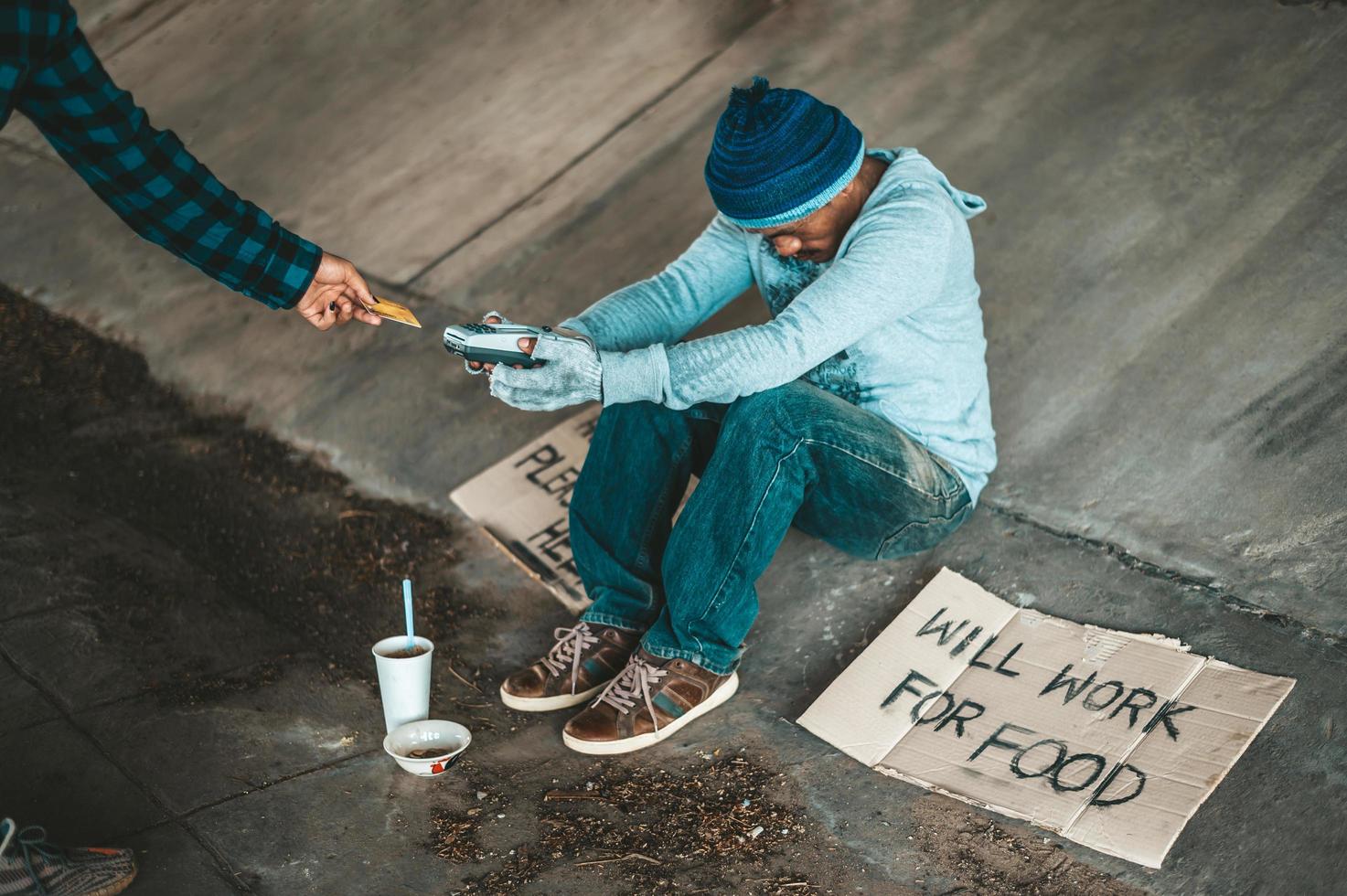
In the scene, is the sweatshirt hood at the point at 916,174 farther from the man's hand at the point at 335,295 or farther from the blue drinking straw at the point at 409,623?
the blue drinking straw at the point at 409,623

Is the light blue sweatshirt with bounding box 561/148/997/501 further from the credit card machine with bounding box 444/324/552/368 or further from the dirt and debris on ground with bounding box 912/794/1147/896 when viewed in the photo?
the dirt and debris on ground with bounding box 912/794/1147/896

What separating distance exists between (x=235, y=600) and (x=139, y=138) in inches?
46.6

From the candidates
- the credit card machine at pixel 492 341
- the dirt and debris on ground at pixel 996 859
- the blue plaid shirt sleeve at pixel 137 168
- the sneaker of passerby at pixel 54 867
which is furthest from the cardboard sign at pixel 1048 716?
the blue plaid shirt sleeve at pixel 137 168

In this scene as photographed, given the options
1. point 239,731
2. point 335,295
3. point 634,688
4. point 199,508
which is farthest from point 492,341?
point 199,508

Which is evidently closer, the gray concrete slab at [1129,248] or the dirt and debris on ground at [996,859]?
the dirt and debris on ground at [996,859]

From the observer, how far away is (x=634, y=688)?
218cm

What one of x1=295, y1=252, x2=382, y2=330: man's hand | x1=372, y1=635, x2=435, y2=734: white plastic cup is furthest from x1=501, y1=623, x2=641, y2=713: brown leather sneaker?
x1=295, y1=252, x2=382, y2=330: man's hand

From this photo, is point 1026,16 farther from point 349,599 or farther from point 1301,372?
point 349,599

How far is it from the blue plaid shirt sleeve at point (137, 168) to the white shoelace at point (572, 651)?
87 cm

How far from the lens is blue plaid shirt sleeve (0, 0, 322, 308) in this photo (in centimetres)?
175

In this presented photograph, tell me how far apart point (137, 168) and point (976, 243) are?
2.08m

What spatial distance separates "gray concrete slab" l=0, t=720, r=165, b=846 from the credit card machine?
969mm

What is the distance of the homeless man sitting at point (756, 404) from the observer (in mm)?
2012

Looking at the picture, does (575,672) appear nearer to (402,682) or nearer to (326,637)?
(402,682)
